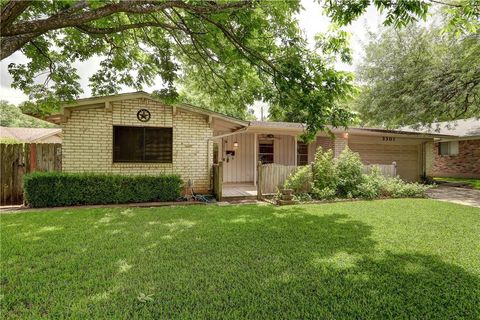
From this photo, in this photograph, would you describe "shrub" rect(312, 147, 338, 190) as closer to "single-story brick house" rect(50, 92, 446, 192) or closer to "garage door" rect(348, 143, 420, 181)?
"single-story brick house" rect(50, 92, 446, 192)

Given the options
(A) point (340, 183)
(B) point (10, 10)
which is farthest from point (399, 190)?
(B) point (10, 10)

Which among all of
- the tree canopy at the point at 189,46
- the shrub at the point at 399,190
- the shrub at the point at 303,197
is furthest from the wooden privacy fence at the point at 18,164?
the shrub at the point at 399,190

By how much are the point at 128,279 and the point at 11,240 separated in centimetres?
311

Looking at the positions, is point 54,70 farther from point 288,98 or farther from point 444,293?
point 444,293

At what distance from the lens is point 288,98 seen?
6582mm

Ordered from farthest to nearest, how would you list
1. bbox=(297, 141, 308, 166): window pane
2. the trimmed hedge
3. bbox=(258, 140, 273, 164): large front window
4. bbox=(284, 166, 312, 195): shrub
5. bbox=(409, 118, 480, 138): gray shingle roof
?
bbox=(409, 118, 480, 138): gray shingle roof < bbox=(297, 141, 308, 166): window pane < bbox=(258, 140, 273, 164): large front window < bbox=(284, 166, 312, 195): shrub < the trimmed hedge

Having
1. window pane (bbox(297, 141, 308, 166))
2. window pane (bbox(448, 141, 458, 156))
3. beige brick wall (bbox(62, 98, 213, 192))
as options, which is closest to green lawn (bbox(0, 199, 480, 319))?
beige brick wall (bbox(62, 98, 213, 192))

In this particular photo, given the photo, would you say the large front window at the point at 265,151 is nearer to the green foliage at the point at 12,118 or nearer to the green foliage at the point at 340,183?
the green foliage at the point at 340,183

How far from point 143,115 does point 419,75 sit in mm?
16940

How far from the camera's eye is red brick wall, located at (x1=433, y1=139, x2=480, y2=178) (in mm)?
18953

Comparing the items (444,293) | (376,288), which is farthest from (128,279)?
(444,293)

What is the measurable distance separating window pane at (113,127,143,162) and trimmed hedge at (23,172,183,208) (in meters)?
1.30

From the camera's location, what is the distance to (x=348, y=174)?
10133mm

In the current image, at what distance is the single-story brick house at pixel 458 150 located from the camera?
59.6ft
